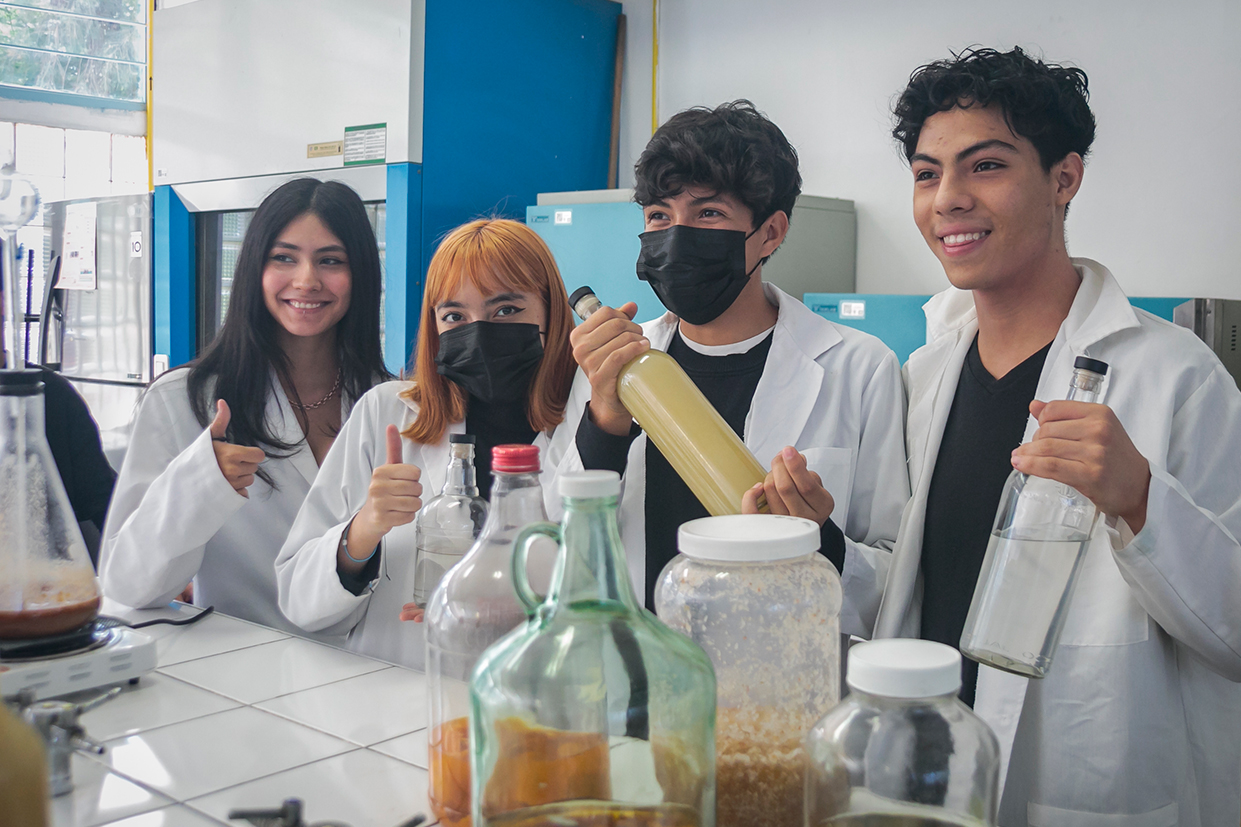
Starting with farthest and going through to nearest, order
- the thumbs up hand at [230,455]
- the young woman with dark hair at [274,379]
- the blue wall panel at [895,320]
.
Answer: the blue wall panel at [895,320], the young woman with dark hair at [274,379], the thumbs up hand at [230,455]

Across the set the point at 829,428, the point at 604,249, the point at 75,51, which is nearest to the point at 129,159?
the point at 75,51

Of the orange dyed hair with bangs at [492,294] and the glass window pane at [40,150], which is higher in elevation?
the glass window pane at [40,150]

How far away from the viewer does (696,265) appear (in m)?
1.51

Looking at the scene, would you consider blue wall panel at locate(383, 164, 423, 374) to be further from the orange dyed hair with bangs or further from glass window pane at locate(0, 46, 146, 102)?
glass window pane at locate(0, 46, 146, 102)

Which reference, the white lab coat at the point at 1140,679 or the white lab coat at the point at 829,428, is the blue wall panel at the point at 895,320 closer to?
the white lab coat at the point at 829,428

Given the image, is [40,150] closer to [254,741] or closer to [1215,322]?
[254,741]

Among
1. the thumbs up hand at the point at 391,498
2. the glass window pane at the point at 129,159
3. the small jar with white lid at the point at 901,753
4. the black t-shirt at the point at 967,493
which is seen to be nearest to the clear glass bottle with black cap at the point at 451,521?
the thumbs up hand at the point at 391,498

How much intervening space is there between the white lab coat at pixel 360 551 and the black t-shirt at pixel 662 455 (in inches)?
4.7

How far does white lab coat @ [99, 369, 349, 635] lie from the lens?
62.9 inches

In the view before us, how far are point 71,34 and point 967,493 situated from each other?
4.52 m

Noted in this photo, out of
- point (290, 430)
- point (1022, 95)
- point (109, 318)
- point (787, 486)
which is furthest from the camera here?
point (109, 318)

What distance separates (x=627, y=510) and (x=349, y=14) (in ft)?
7.71

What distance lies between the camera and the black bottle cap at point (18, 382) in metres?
1.01

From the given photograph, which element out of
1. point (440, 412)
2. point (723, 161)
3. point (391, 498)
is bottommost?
point (391, 498)
